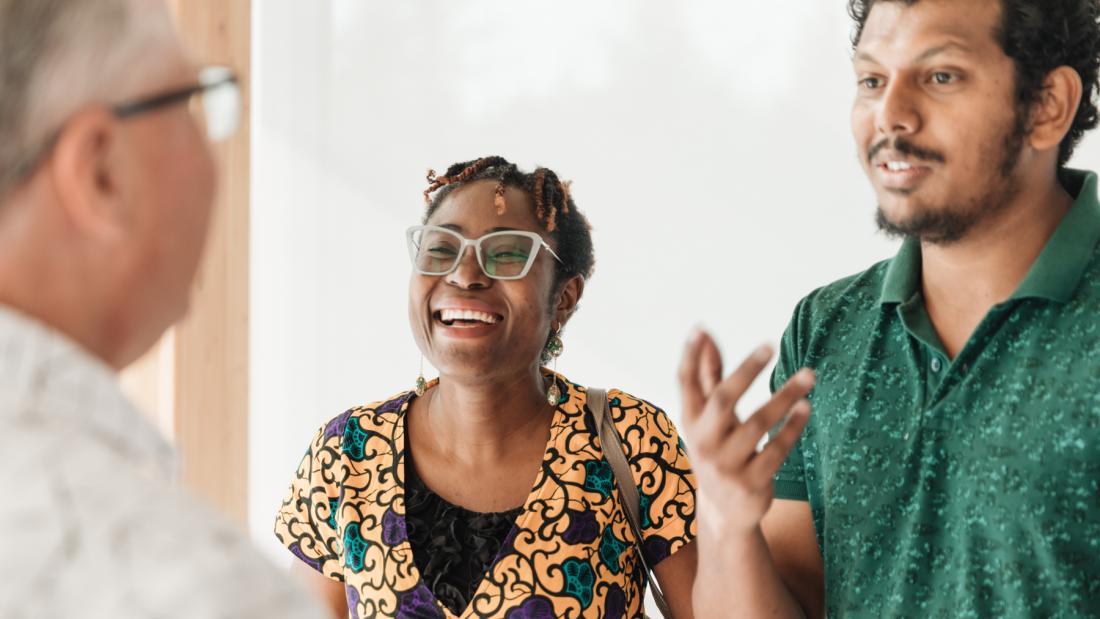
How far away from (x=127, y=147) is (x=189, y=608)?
0.36m

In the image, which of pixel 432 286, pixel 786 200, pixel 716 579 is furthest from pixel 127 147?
pixel 786 200

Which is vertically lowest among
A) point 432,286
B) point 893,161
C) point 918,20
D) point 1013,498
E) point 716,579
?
point 716,579

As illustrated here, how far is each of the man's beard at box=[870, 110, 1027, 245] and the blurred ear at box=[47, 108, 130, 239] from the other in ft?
3.78

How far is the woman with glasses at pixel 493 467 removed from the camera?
6.75 ft

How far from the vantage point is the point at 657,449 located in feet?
7.14

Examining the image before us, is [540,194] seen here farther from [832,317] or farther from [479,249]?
[832,317]

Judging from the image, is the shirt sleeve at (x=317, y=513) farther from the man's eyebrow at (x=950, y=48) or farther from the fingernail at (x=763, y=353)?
the man's eyebrow at (x=950, y=48)

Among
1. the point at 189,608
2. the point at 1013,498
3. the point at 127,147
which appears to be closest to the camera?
the point at 189,608

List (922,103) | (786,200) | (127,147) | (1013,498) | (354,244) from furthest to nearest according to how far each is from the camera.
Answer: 1. (354,244)
2. (786,200)
3. (922,103)
4. (1013,498)
5. (127,147)

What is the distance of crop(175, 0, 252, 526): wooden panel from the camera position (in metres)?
3.50

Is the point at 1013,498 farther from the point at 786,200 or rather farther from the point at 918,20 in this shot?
the point at 786,200

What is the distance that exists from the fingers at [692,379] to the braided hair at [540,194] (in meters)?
0.94

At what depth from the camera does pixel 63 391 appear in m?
0.79

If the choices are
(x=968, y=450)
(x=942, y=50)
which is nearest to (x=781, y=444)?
(x=968, y=450)
